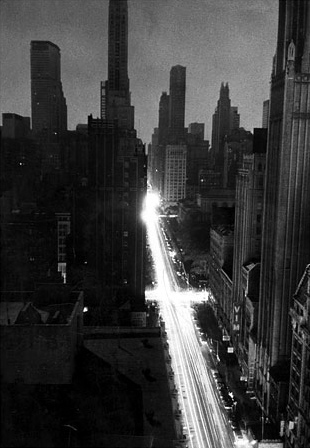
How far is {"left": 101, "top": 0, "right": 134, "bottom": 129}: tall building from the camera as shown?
18.4 ft

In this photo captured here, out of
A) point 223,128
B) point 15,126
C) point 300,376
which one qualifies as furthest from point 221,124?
point 15,126

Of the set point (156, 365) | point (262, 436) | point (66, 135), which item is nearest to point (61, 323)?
point (156, 365)

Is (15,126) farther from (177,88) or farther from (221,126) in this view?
(221,126)

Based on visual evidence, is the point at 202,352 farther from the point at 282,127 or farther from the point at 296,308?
the point at 282,127

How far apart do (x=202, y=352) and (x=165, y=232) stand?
12.8m

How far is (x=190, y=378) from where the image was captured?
8180mm

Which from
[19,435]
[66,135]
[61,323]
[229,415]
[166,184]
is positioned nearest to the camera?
[19,435]

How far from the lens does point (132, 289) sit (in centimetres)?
1012

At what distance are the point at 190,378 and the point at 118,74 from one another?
512cm

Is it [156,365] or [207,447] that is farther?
[207,447]

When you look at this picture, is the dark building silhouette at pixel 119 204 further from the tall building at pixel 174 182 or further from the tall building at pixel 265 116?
the tall building at pixel 174 182

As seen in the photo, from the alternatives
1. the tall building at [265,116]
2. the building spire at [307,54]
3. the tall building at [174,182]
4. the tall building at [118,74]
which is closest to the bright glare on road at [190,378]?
the tall building at [118,74]

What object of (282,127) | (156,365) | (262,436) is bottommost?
(262,436)

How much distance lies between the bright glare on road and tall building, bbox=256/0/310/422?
92 centimetres
